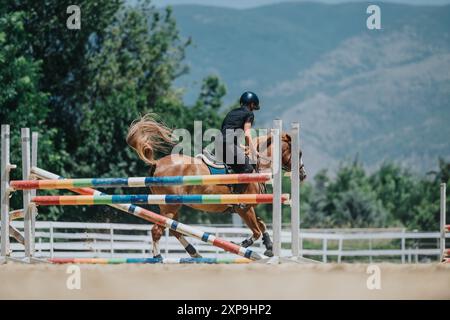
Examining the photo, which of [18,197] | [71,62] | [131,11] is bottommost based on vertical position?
[18,197]

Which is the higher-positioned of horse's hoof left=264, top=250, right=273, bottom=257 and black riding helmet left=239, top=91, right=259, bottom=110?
black riding helmet left=239, top=91, right=259, bottom=110

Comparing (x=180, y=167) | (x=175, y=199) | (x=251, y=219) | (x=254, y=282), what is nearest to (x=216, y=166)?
(x=180, y=167)

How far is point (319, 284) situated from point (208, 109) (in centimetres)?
4132

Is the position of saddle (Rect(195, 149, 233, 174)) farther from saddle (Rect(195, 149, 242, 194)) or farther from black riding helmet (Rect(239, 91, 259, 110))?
black riding helmet (Rect(239, 91, 259, 110))

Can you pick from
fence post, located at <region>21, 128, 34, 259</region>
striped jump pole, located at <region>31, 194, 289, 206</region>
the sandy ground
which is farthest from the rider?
the sandy ground

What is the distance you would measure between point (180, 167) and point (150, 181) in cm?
293

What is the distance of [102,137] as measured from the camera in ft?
113

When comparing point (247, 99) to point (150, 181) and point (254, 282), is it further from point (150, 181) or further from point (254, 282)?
point (254, 282)

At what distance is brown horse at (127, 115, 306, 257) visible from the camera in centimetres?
1045

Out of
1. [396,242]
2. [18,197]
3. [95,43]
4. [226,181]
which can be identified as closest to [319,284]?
[226,181]

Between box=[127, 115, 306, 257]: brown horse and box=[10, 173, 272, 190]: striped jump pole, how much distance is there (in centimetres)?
192

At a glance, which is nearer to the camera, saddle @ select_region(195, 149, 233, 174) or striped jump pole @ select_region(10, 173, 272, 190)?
striped jump pole @ select_region(10, 173, 272, 190)

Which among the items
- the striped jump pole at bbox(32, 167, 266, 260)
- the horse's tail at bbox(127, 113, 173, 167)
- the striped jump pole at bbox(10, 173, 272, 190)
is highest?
the horse's tail at bbox(127, 113, 173, 167)
